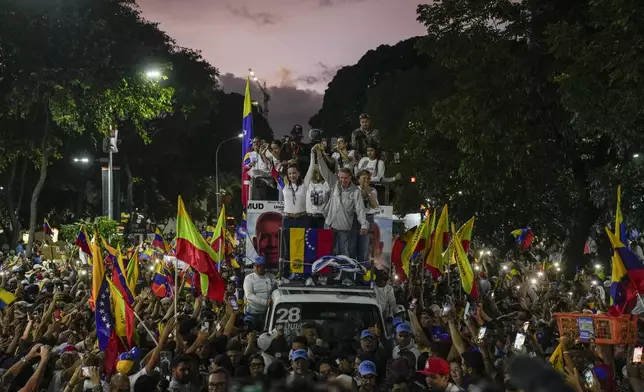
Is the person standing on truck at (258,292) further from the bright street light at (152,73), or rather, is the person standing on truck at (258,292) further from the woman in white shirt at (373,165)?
the bright street light at (152,73)

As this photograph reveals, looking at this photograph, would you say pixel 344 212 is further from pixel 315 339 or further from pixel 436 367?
pixel 436 367

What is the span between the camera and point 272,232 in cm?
1248

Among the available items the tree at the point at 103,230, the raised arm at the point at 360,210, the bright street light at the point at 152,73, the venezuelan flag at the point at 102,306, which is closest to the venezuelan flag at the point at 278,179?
the raised arm at the point at 360,210

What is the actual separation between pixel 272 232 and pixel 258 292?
4.77 feet

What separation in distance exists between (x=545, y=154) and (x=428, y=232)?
6.63 meters

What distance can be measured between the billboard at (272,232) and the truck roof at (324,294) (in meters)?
1.74

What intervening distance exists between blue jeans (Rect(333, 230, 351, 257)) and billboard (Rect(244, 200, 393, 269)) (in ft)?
1.58

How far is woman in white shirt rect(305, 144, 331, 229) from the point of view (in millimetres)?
11641

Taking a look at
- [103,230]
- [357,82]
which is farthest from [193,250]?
[357,82]

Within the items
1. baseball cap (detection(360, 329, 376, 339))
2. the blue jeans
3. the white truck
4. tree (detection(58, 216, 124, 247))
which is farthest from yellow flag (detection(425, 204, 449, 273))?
tree (detection(58, 216, 124, 247))

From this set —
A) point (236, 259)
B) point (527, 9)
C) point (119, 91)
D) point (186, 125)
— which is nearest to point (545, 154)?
point (527, 9)

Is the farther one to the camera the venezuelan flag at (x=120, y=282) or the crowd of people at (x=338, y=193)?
the crowd of people at (x=338, y=193)

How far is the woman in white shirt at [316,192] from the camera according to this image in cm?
1164

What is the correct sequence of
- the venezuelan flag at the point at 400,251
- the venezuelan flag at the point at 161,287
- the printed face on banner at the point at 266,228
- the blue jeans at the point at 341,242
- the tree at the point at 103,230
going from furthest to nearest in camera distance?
the tree at the point at 103,230 < the venezuelan flag at the point at 161,287 < the venezuelan flag at the point at 400,251 < the printed face on banner at the point at 266,228 < the blue jeans at the point at 341,242
